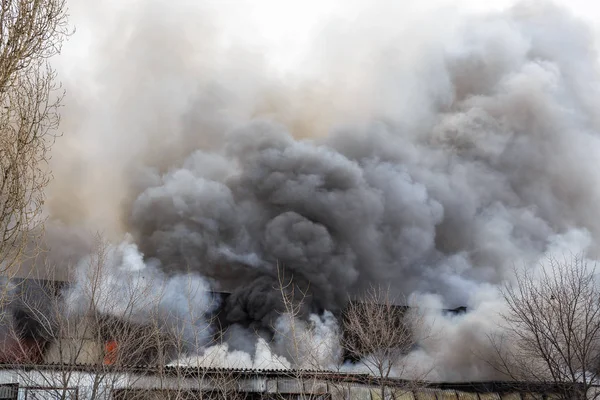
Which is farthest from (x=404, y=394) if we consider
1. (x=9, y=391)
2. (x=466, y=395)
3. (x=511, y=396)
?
(x=9, y=391)

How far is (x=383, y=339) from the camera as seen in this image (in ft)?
59.3

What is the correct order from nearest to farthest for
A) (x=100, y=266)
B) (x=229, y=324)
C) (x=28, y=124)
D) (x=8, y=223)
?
(x=8, y=223)
(x=28, y=124)
(x=100, y=266)
(x=229, y=324)

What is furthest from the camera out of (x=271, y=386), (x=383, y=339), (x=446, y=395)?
(x=446, y=395)

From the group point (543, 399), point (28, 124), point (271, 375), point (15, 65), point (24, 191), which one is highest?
point (15, 65)

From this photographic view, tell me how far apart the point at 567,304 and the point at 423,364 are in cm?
1161

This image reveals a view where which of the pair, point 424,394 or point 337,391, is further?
point 424,394

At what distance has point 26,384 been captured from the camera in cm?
1470

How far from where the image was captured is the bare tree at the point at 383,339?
16859 millimetres

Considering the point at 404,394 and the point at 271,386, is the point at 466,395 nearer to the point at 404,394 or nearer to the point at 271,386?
the point at 404,394

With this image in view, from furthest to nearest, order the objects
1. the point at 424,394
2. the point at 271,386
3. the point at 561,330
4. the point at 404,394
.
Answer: the point at 424,394 < the point at 404,394 < the point at 271,386 < the point at 561,330

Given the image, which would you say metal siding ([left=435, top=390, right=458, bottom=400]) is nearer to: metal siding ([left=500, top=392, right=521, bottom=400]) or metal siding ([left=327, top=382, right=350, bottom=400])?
metal siding ([left=500, top=392, right=521, bottom=400])

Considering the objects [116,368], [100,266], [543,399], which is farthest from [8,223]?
[543,399]

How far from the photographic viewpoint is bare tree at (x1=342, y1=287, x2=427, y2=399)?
16.9m

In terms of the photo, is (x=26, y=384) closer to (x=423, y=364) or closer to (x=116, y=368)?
(x=116, y=368)
